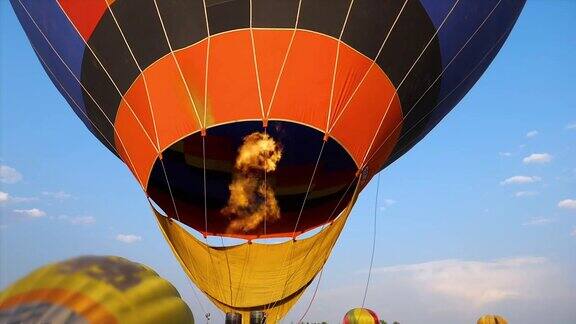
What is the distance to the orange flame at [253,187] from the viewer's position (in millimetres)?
8447

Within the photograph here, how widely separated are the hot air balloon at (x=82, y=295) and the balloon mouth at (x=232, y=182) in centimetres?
667

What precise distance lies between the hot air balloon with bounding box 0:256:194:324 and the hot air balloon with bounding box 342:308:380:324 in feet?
71.3

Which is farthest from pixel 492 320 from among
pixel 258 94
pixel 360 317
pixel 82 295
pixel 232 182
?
pixel 82 295

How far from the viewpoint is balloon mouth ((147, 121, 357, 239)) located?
29.7 feet

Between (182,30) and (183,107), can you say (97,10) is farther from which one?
(183,107)

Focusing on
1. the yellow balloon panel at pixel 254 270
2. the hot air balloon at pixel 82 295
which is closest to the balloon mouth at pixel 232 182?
the yellow balloon panel at pixel 254 270

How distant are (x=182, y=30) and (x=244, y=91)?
1252 mm

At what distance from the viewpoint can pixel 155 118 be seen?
7.86m

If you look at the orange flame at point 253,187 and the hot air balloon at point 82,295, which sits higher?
the orange flame at point 253,187

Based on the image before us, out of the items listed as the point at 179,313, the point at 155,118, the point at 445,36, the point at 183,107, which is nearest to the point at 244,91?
the point at 183,107

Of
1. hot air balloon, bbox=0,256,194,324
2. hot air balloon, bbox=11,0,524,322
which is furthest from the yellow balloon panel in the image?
hot air balloon, bbox=0,256,194,324

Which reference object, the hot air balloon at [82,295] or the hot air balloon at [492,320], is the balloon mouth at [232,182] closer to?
the hot air balloon at [82,295]

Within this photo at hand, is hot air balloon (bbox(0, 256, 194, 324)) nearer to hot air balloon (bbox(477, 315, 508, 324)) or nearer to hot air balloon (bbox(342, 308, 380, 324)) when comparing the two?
hot air balloon (bbox(477, 315, 508, 324))

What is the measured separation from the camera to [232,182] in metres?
9.88
